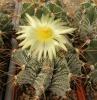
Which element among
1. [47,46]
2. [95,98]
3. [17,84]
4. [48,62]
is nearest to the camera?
[47,46]

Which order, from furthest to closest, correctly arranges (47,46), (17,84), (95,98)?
1. (95,98)
2. (17,84)
3. (47,46)

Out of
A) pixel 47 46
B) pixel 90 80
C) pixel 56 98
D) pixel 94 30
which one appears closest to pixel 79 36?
pixel 94 30

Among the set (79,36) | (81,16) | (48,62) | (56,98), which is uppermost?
(81,16)

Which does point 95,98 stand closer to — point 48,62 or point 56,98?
point 56,98

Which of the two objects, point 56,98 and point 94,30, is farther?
point 94,30

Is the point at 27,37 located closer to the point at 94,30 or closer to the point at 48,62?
the point at 48,62

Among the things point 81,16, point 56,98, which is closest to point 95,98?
point 56,98

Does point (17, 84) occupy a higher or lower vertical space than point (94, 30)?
lower
